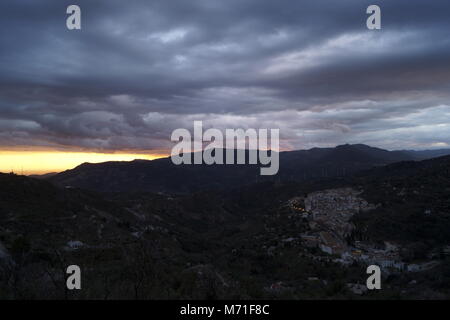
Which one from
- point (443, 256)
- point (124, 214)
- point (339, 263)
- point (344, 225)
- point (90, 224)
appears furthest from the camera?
point (124, 214)

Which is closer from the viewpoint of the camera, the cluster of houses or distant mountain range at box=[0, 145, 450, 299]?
distant mountain range at box=[0, 145, 450, 299]

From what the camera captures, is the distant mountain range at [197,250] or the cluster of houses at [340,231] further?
the cluster of houses at [340,231]

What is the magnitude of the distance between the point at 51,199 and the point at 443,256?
50.6 metres

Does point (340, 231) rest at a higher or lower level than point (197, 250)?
higher

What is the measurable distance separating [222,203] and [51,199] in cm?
6554

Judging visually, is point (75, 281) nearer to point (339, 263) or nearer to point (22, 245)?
point (22, 245)

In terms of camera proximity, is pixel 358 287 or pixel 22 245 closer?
pixel 22 245

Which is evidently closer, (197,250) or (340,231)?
(197,250)

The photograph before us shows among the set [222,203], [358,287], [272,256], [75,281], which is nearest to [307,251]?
[272,256]

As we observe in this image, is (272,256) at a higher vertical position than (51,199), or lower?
lower
